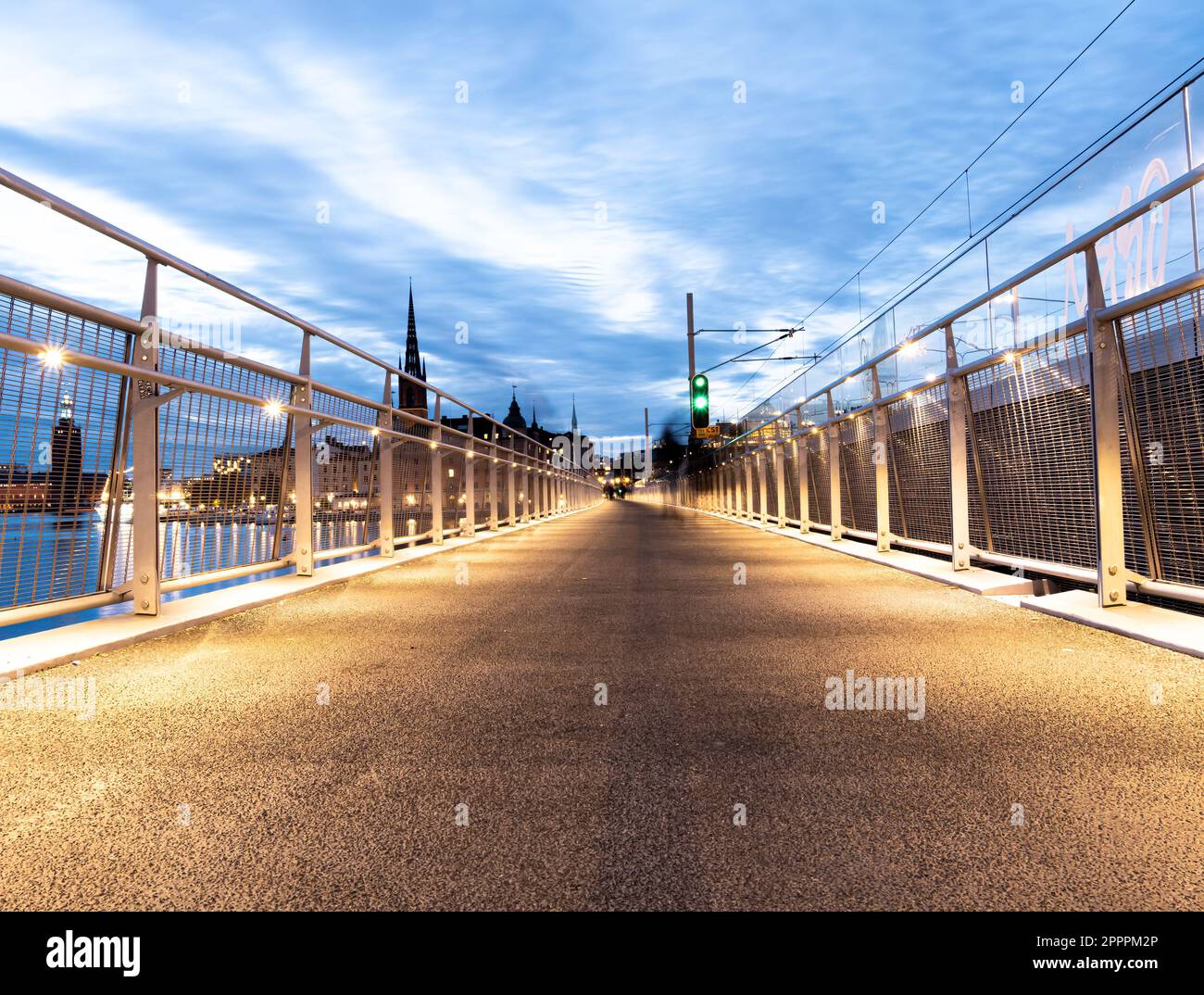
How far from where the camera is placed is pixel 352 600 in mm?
7574

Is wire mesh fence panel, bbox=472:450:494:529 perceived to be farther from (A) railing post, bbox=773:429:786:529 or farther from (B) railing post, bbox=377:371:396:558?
(A) railing post, bbox=773:429:786:529

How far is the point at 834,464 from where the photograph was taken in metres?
14.1

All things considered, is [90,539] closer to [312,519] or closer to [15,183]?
[15,183]

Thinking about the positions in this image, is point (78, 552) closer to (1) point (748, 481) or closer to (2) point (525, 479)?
(2) point (525, 479)

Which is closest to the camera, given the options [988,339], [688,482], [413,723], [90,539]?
[413,723]

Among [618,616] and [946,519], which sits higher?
[946,519]

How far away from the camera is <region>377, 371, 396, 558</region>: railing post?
11766mm

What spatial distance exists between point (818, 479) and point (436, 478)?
24.8 feet

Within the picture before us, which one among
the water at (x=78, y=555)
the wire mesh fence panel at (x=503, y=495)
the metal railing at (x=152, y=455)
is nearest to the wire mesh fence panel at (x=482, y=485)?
the wire mesh fence panel at (x=503, y=495)

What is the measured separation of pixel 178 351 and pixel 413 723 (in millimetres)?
4535

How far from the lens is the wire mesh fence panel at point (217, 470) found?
6551mm

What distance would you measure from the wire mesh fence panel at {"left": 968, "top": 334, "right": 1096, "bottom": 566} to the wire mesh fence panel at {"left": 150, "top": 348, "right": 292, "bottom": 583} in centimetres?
710
